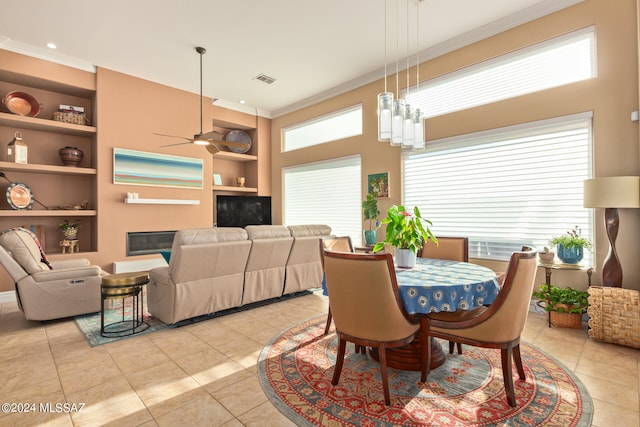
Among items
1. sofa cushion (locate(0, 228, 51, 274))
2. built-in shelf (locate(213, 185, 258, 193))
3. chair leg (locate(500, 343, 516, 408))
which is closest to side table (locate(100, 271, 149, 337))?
sofa cushion (locate(0, 228, 51, 274))

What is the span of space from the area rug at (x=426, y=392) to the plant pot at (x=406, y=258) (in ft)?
2.64

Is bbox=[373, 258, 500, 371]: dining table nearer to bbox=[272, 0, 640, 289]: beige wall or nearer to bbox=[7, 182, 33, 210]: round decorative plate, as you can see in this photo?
bbox=[272, 0, 640, 289]: beige wall

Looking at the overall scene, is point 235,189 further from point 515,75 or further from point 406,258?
point 515,75

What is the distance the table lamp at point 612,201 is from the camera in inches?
112

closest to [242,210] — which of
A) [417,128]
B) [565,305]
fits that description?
[417,128]

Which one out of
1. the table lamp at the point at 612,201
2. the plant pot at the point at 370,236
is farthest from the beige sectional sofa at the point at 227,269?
the table lamp at the point at 612,201

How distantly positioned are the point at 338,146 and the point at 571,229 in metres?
3.82

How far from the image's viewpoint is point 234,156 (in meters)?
7.07

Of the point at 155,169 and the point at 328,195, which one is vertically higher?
the point at 155,169

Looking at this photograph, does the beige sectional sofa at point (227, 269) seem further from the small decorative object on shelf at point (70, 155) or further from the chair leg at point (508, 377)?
the small decorative object on shelf at point (70, 155)

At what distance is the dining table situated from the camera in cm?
203

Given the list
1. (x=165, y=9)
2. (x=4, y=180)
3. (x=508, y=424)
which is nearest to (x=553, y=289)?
(x=508, y=424)

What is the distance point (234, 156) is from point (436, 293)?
19.6ft

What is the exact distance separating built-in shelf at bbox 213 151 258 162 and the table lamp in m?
6.02
